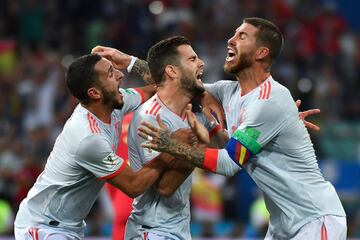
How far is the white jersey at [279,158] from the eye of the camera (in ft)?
21.9

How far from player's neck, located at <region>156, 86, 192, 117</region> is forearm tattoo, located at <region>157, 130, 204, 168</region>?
0.34m

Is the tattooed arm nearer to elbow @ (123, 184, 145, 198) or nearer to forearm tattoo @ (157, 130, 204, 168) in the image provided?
forearm tattoo @ (157, 130, 204, 168)

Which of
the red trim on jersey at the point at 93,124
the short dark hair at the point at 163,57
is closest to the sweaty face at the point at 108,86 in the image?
the red trim on jersey at the point at 93,124

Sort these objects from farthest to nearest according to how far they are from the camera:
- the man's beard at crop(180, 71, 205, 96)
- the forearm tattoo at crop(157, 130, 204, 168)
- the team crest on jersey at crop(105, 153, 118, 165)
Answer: the man's beard at crop(180, 71, 205, 96) < the team crest on jersey at crop(105, 153, 118, 165) < the forearm tattoo at crop(157, 130, 204, 168)

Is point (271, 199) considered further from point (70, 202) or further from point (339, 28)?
point (339, 28)

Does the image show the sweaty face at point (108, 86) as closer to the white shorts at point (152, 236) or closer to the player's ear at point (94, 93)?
the player's ear at point (94, 93)

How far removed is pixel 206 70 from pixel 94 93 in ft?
23.9

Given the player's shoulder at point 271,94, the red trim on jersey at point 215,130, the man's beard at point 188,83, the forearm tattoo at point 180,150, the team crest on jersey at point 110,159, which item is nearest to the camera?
the forearm tattoo at point 180,150

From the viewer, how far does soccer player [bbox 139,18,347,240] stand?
6.66 metres

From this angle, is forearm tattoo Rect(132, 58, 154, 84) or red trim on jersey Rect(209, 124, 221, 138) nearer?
red trim on jersey Rect(209, 124, 221, 138)

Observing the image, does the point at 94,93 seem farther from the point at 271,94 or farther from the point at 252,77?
the point at 271,94

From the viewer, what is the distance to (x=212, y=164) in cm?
667

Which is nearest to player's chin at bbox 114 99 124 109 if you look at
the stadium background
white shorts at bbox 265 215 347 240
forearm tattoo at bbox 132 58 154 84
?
forearm tattoo at bbox 132 58 154 84

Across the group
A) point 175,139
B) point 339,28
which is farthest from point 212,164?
point 339,28
